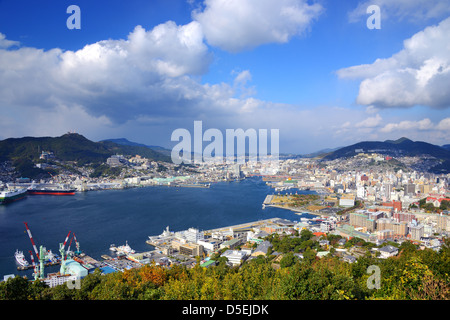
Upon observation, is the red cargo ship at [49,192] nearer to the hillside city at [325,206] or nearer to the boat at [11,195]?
the boat at [11,195]

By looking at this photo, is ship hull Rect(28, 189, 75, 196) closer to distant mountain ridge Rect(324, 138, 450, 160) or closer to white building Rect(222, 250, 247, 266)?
white building Rect(222, 250, 247, 266)

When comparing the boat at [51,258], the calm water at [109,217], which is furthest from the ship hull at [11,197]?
the boat at [51,258]

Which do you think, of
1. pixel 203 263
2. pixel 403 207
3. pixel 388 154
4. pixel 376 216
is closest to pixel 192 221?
pixel 203 263

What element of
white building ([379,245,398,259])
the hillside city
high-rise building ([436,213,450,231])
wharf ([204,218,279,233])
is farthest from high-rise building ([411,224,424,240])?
wharf ([204,218,279,233])

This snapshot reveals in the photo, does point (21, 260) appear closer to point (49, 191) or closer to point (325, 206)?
point (325, 206)
